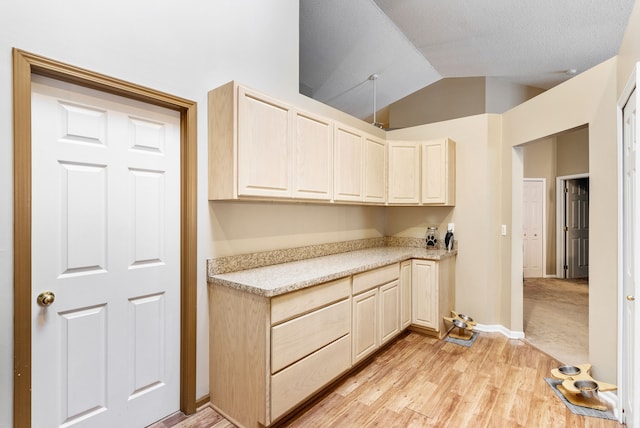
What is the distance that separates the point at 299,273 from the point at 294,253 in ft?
1.97

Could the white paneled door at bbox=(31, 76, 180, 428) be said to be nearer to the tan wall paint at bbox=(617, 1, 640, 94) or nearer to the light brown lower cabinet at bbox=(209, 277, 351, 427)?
the light brown lower cabinet at bbox=(209, 277, 351, 427)

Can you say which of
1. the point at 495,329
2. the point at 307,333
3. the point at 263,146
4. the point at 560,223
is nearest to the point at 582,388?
the point at 495,329

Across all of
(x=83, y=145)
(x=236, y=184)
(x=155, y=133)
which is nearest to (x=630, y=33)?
(x=236, y=184)

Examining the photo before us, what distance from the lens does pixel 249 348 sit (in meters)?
1.87

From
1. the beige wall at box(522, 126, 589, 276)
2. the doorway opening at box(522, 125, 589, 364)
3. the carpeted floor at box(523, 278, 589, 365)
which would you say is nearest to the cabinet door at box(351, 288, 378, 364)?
the carpeted floor at box(523, 278, 589, 365)

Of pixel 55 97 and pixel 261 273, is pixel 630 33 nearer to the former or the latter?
pixel 261 273

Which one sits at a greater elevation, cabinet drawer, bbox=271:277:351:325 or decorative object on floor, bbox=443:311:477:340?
cabinet drawer, bbox=271:277:351:325

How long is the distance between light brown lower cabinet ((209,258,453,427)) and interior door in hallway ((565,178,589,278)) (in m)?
5.94

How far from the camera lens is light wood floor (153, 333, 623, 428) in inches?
78.3

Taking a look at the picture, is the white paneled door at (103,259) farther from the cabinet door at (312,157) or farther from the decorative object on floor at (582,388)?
the decorative object on floor at (582,388)

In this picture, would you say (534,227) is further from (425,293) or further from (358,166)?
(358,166)

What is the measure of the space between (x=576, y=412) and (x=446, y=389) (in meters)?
0.80

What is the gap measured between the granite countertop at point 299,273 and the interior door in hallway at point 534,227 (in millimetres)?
4308

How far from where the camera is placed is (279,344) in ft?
6.02
